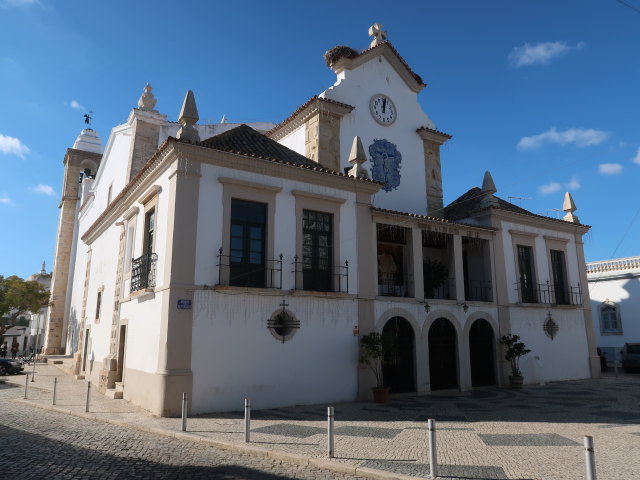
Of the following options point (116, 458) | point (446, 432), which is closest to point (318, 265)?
point (446, 432)

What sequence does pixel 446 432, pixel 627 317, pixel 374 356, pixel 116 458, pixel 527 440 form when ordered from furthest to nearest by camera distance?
A: pixel 627 317
pixel 374 356
pixel 446 432
pixel 527 440
pixel 116 458

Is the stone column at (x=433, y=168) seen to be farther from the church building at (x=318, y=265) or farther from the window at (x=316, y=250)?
the window at (x=316, y=250)

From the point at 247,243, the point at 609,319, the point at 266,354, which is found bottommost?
the point at 266,354

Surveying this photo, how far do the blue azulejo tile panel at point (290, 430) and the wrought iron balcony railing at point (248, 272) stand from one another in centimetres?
380

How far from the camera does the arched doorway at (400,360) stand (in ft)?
47.9

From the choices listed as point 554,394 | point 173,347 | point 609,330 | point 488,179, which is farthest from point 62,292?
point 609,330

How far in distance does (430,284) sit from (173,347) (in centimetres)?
947

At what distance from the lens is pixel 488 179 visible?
18672 millimetres

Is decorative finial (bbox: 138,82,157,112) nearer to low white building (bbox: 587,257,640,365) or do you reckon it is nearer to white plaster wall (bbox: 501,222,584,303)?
white plaster wall (bbox: 501,222,584,303)

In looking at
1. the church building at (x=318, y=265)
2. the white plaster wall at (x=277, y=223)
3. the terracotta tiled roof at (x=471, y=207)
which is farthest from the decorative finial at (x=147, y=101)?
the terracotta tiled roof at (x=471, y=207)

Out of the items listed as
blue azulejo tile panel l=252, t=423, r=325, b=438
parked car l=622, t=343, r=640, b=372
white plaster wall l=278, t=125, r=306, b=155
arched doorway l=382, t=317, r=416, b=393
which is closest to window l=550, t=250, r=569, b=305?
parked car l=622, t=343, r=640, b=372

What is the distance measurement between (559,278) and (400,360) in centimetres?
952

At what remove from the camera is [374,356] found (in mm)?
13188

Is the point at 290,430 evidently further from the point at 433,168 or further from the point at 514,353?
the point at 433,168
